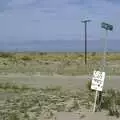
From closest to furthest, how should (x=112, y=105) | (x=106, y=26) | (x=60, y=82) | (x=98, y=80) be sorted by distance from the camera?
(x=106, y=26) → (x=98, y=80) → (x=112, y=105) → (x=60, y=82)

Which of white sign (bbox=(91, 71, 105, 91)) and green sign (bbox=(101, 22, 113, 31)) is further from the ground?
green sign (bbox=(101, 22, 113, 31))

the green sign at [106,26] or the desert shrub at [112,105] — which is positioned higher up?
the green sign at [106,26]

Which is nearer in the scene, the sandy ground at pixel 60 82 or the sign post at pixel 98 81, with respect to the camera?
the sign post at pixel 98 81

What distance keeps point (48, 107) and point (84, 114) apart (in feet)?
7.33

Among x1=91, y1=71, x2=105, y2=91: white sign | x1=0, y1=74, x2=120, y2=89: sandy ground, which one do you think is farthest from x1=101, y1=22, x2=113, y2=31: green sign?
x1=0, y1=74, x2=120, y2=89: sandy ground

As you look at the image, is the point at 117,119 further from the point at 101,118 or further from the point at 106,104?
the point at 106,104

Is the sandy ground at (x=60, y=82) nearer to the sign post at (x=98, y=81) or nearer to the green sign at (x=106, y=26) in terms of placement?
the sign post at (x=98, y=81)

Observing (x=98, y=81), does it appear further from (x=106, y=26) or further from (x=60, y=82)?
(x=60, y=82)

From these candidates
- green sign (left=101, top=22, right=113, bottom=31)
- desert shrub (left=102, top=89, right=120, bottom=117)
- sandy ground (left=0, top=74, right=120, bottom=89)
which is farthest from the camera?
sandy ground (left=0, top=74, right=120, bottom=89)

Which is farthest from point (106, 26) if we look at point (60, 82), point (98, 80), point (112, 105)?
point (60, 82)

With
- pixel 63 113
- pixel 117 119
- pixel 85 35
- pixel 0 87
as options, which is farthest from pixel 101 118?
pixel 85 35

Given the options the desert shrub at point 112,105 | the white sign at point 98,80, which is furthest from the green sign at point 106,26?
the desert shrub at point 112,105

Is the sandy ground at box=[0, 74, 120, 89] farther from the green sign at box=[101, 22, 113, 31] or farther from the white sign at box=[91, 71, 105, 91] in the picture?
the green sign at box=[101, 22, 113, 31]

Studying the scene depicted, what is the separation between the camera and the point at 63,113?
51.4 ft
